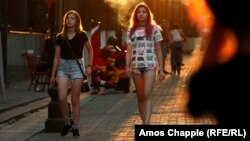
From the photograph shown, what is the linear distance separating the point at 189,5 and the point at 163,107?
1031 cm

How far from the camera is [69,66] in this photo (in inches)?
319

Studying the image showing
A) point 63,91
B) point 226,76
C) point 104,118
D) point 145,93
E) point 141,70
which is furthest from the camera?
point 104,118

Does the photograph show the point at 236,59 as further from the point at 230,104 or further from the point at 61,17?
the point at 61,17

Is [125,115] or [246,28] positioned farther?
[125,115]

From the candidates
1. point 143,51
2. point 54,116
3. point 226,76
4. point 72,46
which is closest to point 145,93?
point 143,51

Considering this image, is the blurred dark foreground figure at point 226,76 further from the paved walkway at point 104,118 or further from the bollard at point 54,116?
the bollard at point 54,116

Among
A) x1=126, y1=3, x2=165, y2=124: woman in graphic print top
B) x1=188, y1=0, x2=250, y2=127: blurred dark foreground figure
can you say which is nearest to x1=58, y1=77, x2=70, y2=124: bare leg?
x1=126, y1=3, x2=165, y2=124: woman in graphic print top

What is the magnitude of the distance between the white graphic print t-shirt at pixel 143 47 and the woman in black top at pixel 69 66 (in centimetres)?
75

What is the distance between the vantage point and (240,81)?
1.53 meters

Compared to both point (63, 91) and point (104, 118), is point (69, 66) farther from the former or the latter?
point (104, 118)

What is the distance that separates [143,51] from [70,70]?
0.99m

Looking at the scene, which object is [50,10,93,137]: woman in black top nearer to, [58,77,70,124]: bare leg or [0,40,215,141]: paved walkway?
[58,77,70,124]: bare leg

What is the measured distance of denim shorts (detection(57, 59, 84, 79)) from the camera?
805 centimetres

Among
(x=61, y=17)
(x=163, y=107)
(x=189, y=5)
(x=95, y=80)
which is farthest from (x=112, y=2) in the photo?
(x=189, y=5)
